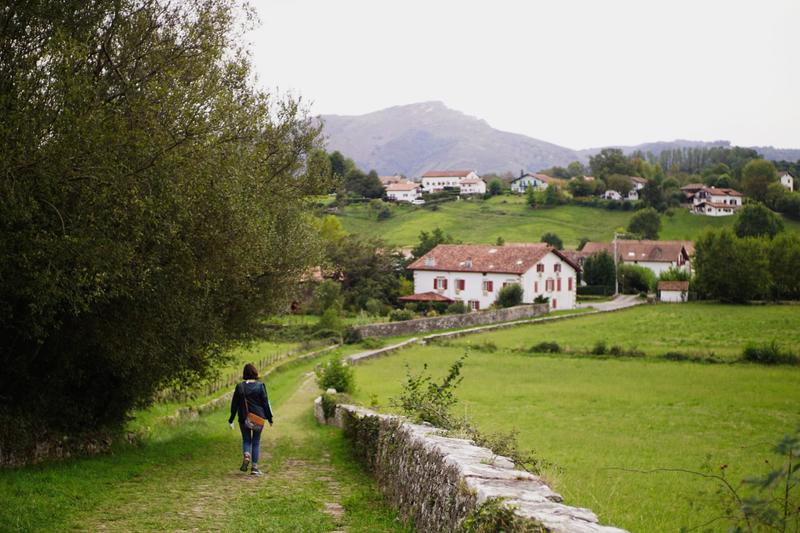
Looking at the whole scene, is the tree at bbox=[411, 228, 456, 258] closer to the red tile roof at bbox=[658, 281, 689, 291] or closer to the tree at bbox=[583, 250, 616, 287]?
the tree at bbox=[583, 250, 616, 287]

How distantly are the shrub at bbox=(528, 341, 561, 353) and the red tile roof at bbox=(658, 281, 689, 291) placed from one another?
4344 centimetres

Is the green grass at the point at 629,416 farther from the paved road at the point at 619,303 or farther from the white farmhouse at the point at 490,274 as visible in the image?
Answer: the paved road at the point at 619,303

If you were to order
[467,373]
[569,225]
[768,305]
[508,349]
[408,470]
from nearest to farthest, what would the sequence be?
[408,470], [467,373], [508,349], [768,305], [569,225]

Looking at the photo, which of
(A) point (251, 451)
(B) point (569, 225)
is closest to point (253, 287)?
(A) point (251, 451)

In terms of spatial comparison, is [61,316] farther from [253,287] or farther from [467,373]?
[467,373]

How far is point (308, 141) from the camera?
23906 millimetres

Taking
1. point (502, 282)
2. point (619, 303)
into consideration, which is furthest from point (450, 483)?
point (619, 303)

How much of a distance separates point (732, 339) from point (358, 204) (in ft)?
376

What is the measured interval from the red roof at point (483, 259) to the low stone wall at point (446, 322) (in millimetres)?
6722

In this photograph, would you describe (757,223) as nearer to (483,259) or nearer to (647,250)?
(647,250)

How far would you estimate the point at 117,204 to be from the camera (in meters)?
12.6

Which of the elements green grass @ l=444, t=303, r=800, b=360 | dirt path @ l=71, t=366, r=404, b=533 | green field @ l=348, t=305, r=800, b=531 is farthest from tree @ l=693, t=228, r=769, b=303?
dirt path @ l=71, t=366, r=404, b=533

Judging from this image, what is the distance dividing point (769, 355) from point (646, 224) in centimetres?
9810

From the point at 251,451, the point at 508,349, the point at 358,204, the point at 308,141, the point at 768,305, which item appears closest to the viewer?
the point at 251,451
